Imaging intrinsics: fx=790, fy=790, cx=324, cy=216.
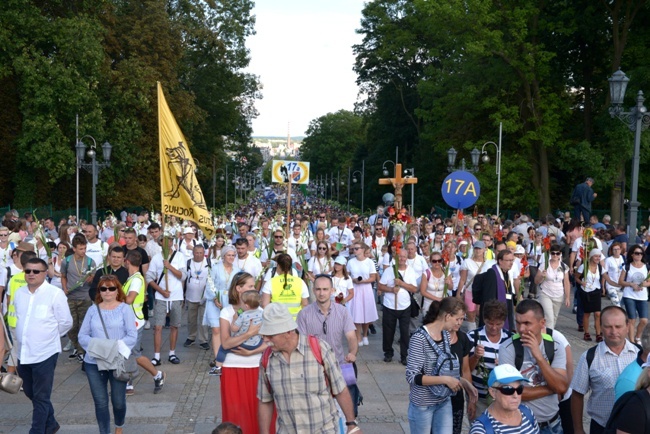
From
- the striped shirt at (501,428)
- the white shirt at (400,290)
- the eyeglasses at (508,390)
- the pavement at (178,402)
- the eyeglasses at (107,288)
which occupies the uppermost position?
the eyeglasses at (107,288)

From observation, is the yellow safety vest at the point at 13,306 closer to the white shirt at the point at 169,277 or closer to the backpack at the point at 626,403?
the white shirt at the point at 169,277

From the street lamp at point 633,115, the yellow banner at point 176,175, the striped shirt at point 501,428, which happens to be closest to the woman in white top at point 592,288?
the street lamp at point 633,115

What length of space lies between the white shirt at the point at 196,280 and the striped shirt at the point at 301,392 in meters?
7.34

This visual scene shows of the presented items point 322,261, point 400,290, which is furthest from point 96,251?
point 400,290

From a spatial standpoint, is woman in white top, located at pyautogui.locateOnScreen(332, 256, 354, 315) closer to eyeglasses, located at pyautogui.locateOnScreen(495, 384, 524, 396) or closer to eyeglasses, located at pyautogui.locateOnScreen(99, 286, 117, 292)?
eyeglasses, located at pyautogui.locateOnScreen(99, 286, 117, 292)

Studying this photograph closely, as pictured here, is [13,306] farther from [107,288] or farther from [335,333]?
[335,333]

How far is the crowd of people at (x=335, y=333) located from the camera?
461 cm

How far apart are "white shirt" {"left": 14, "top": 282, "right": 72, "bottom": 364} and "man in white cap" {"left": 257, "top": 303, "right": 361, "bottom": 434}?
3.09 metres

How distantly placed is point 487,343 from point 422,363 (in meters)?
0.52

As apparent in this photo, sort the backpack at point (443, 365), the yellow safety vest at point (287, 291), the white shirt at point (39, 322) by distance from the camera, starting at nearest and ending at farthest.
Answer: the backpack at point (443, 365), the white shirt at point (39, 322), the yellow safety vest at point (287, 291)

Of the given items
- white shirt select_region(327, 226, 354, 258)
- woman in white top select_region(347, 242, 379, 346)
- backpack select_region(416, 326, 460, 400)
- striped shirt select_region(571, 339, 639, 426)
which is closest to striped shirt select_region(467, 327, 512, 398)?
backpack select_region(416, 326, 460, 400)

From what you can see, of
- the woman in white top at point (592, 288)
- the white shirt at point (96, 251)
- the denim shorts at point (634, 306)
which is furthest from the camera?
the woman in white top at point (592, 288)

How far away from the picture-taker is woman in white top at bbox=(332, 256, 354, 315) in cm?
1093

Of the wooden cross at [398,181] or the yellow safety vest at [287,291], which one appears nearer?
the yellow safety vest at [287,291]
